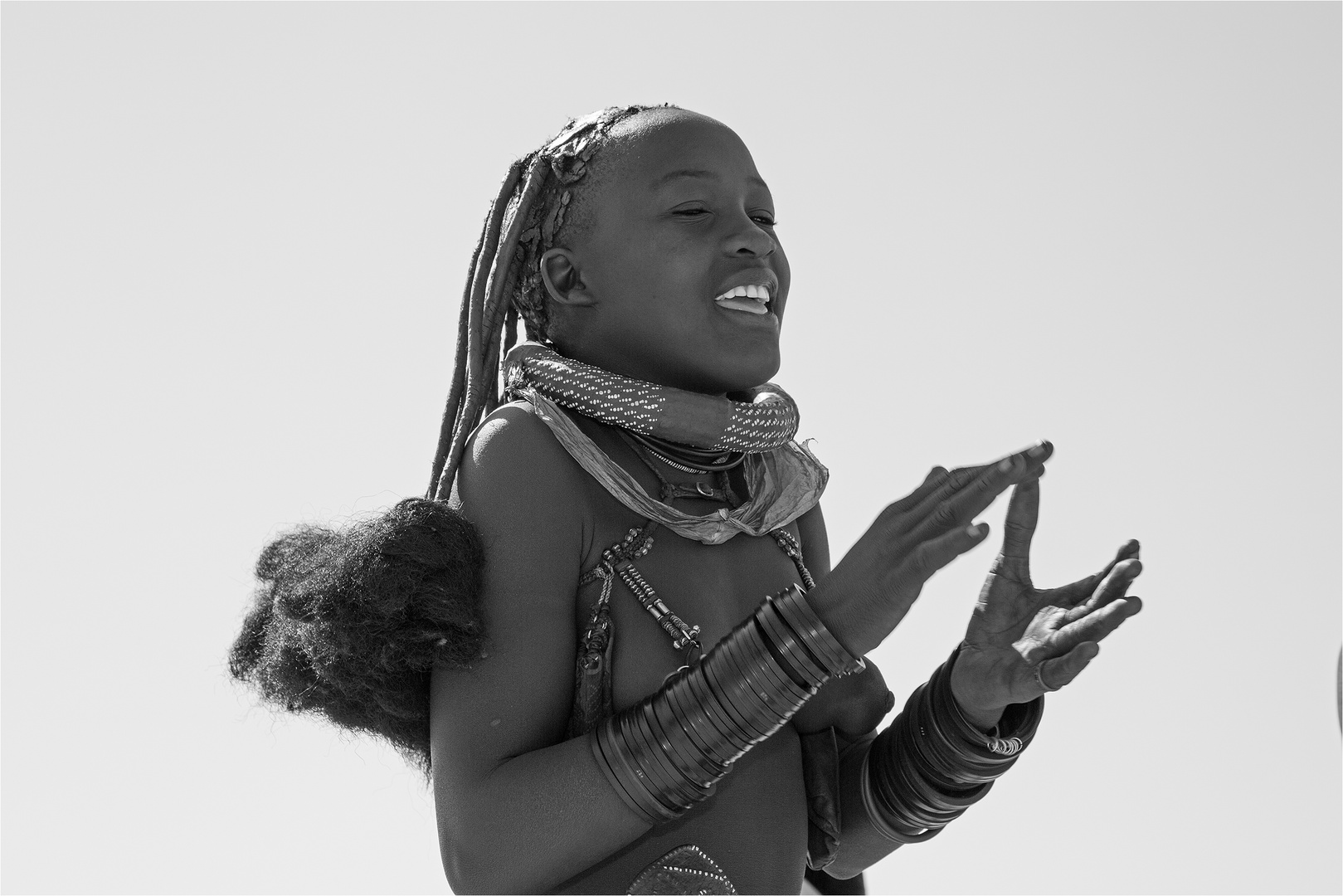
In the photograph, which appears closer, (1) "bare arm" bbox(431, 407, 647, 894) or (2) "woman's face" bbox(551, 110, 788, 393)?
(1) "bare arm" bbox(431, 407, 647, 894)

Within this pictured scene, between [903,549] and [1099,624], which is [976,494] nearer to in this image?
[903,549]

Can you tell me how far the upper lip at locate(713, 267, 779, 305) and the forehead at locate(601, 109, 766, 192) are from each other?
16 centimetres

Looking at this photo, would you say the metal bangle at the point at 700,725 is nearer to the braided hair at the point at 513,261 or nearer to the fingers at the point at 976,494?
the fingers at the point at 976,494

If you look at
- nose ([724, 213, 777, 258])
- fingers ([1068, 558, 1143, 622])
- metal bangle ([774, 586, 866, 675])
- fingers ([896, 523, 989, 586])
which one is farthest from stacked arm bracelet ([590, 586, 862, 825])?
nose ([724, 213, 777, 258])

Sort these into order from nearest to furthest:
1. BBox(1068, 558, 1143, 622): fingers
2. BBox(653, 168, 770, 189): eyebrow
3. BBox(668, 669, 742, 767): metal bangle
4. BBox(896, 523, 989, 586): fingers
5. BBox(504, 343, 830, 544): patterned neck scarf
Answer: BBox(896, 523, 989, 586): fingers, BBox(668, 669, 742, 767): metal bangle, BBox(1068, 558, 1143, 622): fingers, BBox(504, 343, 830, 544): patterned neck scarf, BBox(653, 168, 770, 189): eyebrow

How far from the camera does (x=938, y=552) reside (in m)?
2.08

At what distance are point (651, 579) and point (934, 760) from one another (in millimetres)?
538

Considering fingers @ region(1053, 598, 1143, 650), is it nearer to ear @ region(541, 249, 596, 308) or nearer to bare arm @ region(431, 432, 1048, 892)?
bare arm @ region(431, 432, 1048, 892)

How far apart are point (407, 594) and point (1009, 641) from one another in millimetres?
891

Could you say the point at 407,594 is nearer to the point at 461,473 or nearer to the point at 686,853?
the point at 461,473

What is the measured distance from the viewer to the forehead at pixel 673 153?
255 cm

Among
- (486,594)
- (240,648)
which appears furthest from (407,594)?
(240,648)

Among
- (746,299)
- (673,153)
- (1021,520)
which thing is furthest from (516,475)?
(1021,520)

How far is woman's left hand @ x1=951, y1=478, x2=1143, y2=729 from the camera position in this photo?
2.26 metres
